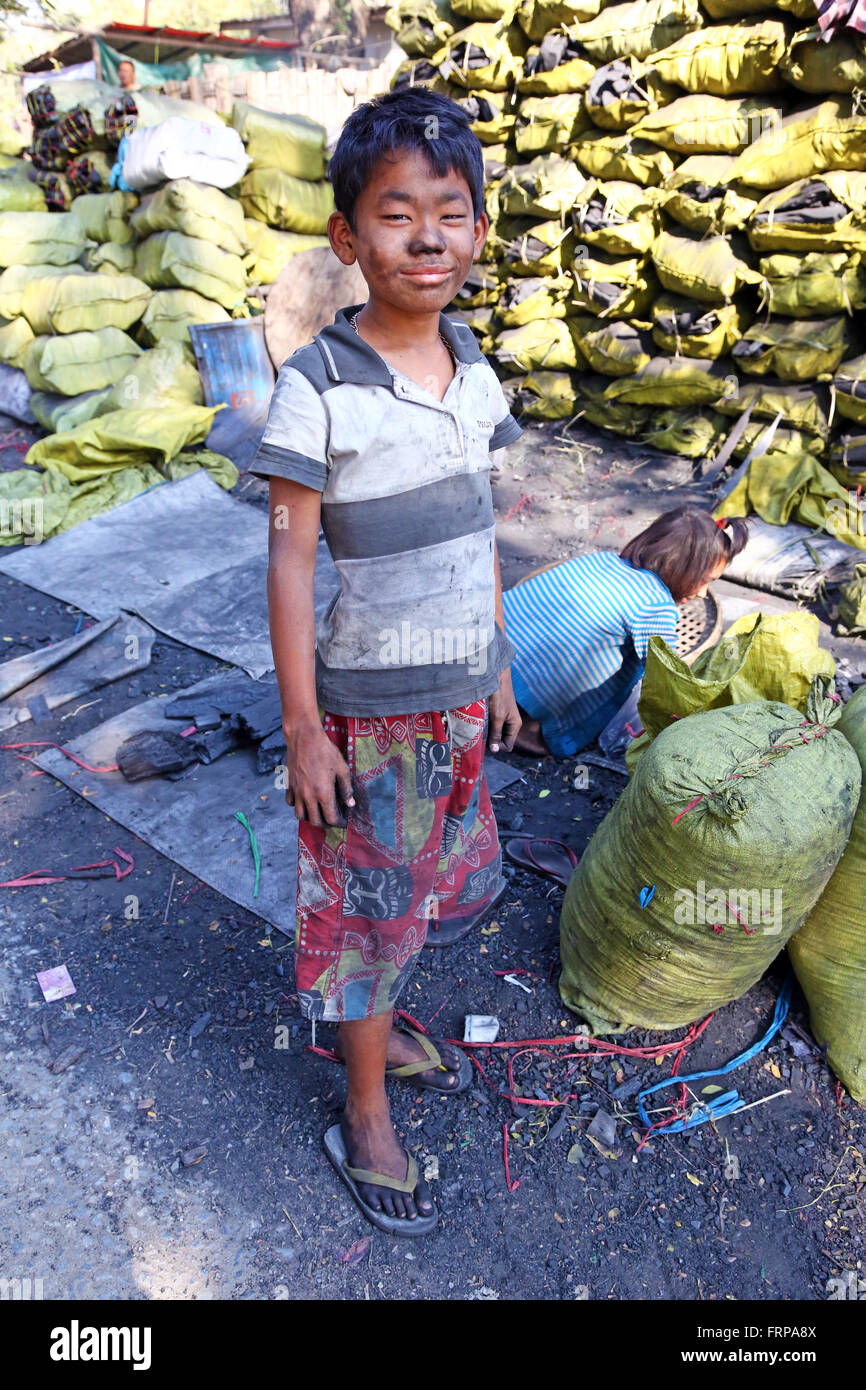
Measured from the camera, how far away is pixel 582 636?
9.34 feet

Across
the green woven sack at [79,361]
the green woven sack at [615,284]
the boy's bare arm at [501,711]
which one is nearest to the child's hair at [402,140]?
the boy's bare arm at [501,711]

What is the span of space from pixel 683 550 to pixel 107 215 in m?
6.36

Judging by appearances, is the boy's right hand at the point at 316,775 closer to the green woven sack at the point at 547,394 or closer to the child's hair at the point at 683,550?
the child's hair at the point at 683,550

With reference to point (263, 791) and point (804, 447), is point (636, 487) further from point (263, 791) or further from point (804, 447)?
point (263, 791)

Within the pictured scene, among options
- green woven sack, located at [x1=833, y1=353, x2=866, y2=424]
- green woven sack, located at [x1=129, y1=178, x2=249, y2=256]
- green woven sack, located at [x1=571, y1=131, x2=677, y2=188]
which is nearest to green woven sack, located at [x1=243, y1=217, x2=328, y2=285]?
green woven sack, located at [x1=129, y1=178, x2=249, y2=256]

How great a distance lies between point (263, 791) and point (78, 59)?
45.5ft

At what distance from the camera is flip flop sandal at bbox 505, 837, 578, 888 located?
2.59 metres

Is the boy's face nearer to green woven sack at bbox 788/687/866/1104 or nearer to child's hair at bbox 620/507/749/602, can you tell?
green woven sack at bbox 788/687/866/1104

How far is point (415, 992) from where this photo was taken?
7.43 feet

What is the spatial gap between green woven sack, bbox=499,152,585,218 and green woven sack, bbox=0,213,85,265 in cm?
369

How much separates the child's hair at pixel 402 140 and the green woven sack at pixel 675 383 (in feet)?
13.7

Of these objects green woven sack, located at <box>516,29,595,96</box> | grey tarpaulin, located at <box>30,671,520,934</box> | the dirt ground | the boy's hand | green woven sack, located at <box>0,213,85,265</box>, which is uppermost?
green woven sack, located at <box>516,29,595,96</box>

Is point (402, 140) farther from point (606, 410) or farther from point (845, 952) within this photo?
point (606, 410)

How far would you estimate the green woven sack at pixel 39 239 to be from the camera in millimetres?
6828
